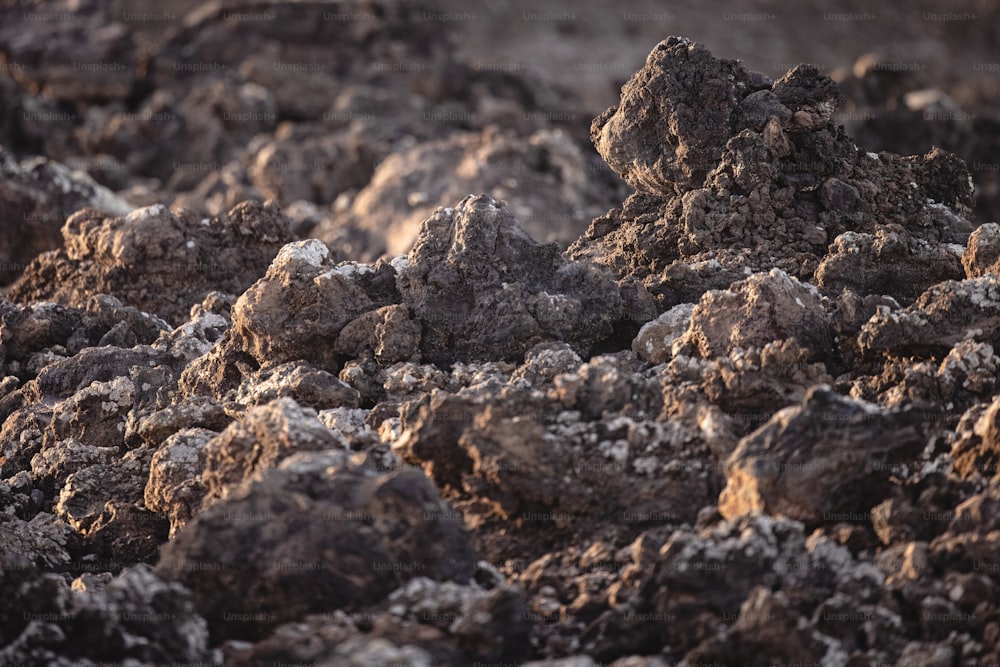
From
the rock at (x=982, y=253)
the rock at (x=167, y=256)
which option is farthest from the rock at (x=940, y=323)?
the rock at (x=167, y=256)

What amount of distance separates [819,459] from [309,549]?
5.91ft

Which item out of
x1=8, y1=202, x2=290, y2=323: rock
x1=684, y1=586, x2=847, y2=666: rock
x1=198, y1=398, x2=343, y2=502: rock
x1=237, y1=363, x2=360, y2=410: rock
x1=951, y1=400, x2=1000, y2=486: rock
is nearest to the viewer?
x1=684, y1=586, x2=847, y2=666: rock

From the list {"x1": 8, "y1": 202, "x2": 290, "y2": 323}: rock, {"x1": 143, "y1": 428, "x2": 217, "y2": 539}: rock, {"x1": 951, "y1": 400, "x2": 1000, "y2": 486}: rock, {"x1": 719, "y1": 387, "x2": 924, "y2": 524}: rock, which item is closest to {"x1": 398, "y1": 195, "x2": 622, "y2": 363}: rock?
{"x1": 143, "y1": 428, "x2": 217, "y2": 539}: rock

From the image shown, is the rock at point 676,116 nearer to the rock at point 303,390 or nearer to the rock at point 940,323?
the rock at point 940,323

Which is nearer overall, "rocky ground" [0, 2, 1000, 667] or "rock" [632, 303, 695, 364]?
"rocky ground" [0, 2, 1000, 667]

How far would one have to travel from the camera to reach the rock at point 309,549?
4.62 meters

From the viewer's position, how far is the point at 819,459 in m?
4.81

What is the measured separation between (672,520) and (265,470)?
4.90ft

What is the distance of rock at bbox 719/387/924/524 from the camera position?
4797mm

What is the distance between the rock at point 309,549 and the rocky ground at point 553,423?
0.4 inches

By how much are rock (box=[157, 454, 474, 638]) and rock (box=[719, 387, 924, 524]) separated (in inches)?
40.7

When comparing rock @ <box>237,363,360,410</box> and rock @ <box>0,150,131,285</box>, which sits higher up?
rock @ <box>0,150,131,285</box>

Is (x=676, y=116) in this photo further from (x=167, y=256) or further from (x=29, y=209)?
(x=29, y=209)

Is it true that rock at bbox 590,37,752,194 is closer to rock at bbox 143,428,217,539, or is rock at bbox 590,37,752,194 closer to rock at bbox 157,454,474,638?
rock at bbox 143,428,217,539
